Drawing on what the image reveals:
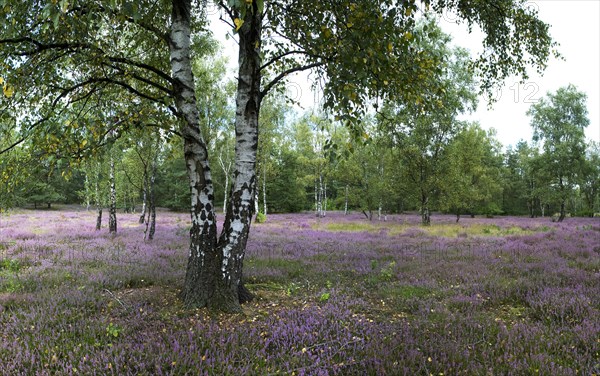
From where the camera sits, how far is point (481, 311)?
5.69 m

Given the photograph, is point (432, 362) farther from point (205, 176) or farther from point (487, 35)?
point (487, 35)

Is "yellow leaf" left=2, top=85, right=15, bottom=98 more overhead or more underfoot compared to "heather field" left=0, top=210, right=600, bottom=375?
more overhead

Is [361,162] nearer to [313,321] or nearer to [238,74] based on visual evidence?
[238,74]

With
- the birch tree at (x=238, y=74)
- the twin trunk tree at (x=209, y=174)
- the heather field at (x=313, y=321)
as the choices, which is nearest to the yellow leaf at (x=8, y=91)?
the birch tree at (x=238, y=74)

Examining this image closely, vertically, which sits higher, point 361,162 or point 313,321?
point 361,162

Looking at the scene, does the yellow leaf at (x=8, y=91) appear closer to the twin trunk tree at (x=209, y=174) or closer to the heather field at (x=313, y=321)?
the twin trunk tree at (x=209, y=174)

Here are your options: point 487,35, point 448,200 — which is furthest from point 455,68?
point 487,35

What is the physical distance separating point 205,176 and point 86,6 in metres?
2.98

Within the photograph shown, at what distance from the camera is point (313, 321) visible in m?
4.91

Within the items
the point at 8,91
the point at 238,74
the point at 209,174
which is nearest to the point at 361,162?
the point at 238,74

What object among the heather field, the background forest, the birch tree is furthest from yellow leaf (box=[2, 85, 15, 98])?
the heather field

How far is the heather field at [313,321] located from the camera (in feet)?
12.0

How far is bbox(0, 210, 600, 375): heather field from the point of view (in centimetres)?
366

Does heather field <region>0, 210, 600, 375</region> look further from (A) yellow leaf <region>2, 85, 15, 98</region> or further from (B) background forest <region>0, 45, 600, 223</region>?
(A) yellow leaf <region>2, 85, 15, 98</region>
